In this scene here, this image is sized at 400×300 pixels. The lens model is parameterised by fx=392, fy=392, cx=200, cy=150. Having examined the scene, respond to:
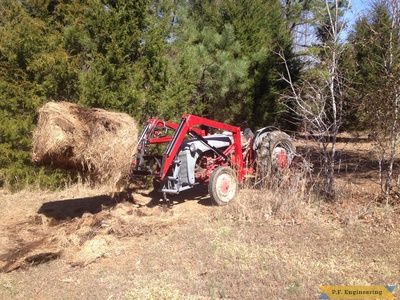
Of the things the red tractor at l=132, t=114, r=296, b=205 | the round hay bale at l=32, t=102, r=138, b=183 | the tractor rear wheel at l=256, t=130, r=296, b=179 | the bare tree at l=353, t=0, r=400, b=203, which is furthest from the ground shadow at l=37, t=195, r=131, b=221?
the bare tree at l=353, t=0, r=400, b=203

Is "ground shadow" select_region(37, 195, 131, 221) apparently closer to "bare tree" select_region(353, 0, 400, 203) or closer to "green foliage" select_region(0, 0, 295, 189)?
"green foliage" select_region(0, 0, 295, 189)

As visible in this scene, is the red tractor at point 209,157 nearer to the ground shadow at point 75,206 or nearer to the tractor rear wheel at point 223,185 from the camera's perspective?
the tractor rear wheel at point 223,185

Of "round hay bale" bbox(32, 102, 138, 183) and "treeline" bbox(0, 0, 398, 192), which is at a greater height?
"treeline" bbox(0, 0, 398, 192)

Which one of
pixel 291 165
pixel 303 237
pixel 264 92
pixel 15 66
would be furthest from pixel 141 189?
pixel 264 92

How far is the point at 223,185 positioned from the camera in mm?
7285

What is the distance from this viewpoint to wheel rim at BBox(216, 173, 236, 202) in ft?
23.6

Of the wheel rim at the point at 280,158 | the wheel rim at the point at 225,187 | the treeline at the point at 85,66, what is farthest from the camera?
the treeline at the point at 85,66

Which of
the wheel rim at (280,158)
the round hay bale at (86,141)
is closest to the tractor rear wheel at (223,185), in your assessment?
the wheel rim at (280,158)

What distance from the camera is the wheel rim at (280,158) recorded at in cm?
797

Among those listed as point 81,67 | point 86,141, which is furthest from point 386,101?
point 81,67

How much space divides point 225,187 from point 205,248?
2.25 meters

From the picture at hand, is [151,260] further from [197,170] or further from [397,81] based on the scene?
[397,81]

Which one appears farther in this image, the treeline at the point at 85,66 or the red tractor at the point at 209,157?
the treeline at the point at 85,66

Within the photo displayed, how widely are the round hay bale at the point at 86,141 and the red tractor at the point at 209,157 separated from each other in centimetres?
66
